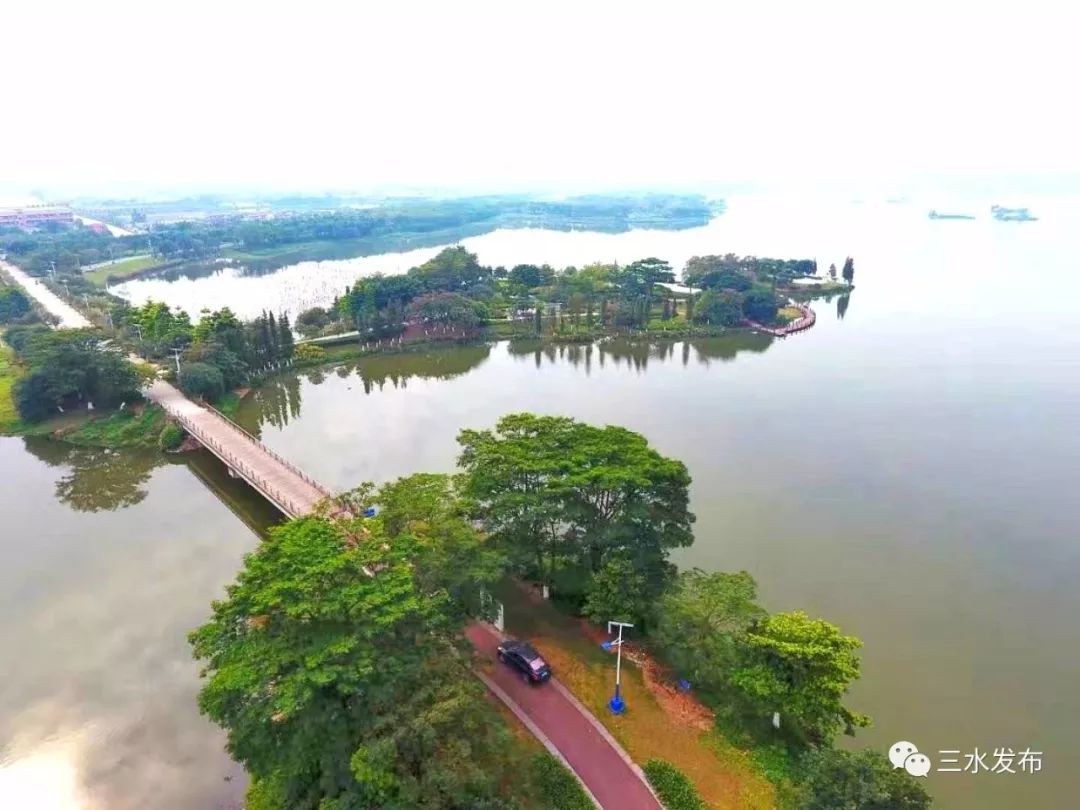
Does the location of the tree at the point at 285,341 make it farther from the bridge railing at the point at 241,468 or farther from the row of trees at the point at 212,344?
the bridge railing at the point at 241,468

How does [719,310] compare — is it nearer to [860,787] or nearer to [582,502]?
[582,502]

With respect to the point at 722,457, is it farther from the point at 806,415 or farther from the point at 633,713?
the point at 633,713

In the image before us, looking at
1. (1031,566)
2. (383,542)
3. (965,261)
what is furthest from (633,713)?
(965,261)

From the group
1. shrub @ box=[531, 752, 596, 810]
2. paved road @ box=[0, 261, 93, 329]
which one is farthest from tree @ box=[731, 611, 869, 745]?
paved road @ box=[0, 261, 93, 329]

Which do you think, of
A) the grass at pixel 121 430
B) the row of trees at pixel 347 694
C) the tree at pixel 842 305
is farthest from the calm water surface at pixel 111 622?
the tree at pixel 842 305

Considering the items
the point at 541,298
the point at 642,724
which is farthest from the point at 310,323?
the point at 642,724

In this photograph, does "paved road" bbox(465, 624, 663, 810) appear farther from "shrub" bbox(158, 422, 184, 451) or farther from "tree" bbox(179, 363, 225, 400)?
"tree" bbox(179, 363, 225, 400)
